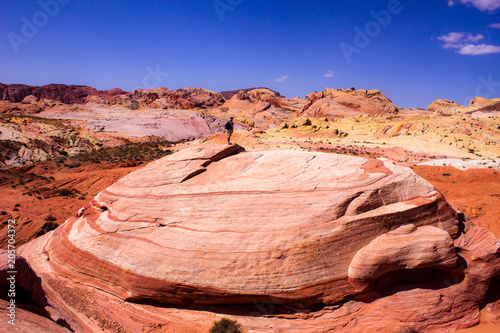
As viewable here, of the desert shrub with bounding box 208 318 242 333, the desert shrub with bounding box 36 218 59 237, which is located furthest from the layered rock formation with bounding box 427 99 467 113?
the desert shrub with bounding box 36 218 59 237

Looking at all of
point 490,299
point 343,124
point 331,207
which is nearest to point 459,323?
point 490,299

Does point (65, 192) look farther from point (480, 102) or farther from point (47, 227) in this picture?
point (480, 102)

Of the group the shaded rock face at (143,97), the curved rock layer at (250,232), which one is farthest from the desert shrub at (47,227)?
the shaded rock face at (143,97)

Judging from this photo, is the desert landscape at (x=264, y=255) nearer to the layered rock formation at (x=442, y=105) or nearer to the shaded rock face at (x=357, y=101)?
the shaded rock face at (x=357, y=101)

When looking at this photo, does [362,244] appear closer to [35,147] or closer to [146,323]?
[146,323]

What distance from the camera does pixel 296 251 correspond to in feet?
22.5

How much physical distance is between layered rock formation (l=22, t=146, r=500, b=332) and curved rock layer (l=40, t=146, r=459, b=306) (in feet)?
0.11

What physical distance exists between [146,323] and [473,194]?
1982 cm

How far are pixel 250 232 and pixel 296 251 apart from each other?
53.8 inches

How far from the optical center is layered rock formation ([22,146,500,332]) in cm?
687

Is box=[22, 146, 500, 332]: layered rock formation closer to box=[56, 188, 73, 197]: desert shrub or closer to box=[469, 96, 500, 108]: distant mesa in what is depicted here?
box=[56, 188, 73, 197]: desert shrub

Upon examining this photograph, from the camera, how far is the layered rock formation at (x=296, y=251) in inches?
270

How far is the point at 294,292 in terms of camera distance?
6738 millimetres

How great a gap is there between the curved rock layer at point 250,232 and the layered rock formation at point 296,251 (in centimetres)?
3
